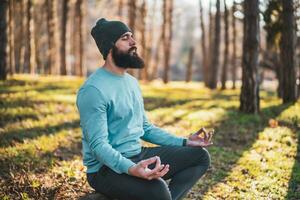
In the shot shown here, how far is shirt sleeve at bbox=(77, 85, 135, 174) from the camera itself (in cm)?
430

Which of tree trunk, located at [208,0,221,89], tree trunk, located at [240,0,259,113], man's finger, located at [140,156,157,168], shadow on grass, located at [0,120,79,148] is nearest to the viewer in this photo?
man's finger, located at [140,156,157,168]

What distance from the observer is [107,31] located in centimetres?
483

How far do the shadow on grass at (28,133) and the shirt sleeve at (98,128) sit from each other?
447cm

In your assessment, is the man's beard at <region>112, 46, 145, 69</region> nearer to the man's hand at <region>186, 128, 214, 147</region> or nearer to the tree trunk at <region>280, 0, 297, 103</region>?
the man's hand at <region>186, 128, 214, 147</region>

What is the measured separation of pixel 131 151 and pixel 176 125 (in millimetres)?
6731

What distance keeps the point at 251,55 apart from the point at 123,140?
811 centimetres

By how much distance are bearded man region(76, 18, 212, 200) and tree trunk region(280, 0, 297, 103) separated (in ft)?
32.0

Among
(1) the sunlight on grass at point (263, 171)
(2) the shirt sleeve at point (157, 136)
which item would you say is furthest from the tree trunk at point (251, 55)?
(2) the shirt sleeve at point (157, 136)

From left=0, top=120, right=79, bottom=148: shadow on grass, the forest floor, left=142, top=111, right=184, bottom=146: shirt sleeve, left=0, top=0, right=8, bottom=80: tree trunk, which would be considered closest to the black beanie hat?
left=142, top=111, right=184, bottom=146: shirt sleeve

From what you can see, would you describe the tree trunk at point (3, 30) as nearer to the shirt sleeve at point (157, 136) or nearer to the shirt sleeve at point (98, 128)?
the shirt sleeve at point (157, 136)

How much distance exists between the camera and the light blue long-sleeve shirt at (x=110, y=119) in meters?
4.35

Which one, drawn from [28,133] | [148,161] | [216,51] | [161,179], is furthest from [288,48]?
[148,161]

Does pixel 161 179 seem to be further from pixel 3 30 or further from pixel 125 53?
pixel 3 30

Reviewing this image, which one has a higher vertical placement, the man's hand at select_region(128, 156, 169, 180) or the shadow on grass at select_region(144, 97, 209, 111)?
the man's hand at select_region(128, 156, 169, 180)
